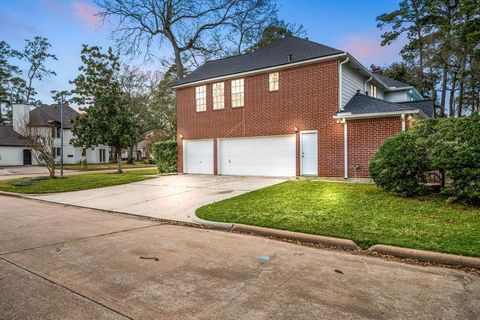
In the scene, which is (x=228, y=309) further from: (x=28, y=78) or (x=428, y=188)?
(x=28, y=78)

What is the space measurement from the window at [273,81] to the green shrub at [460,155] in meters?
8.30

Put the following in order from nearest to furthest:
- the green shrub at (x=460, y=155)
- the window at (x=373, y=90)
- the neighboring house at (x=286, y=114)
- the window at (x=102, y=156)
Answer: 1. the green shrub at (x=460, y=155)
2. the neighboring house at (x=286, y=114)
3. the window at (x=373, y=90)
4. the window at (x=102, y=156)

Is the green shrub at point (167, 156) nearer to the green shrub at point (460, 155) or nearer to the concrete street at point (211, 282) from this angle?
the concrete street at point (211, 282)

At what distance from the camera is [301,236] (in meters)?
5.51

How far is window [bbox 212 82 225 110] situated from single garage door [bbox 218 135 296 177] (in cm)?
195

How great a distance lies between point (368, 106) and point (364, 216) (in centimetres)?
759

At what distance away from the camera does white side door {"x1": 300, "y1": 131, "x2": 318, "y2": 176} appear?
44.0 ft

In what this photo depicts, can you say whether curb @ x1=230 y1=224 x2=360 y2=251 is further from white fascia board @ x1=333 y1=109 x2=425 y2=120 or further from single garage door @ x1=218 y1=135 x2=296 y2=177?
single garage door @ x1=218 y1=135 x2=296 y2=177

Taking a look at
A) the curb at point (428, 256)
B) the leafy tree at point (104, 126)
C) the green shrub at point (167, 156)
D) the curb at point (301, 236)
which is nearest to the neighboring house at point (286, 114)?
the green shrub at point (167, 156)

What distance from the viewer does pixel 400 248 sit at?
4.62 metres

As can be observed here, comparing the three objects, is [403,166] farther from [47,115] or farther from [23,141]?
[47,115]

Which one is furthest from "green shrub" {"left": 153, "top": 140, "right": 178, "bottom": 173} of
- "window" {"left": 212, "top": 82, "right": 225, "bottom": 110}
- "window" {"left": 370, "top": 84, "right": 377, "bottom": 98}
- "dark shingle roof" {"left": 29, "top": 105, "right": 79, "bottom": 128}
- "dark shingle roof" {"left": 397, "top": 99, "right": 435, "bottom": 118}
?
"dark shingle roof" {"left": 29, "top": 105, "right": 79, "bottom": 128}

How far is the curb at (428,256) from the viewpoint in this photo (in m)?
4.11

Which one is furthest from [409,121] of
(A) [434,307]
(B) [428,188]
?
(A) [434,307]
